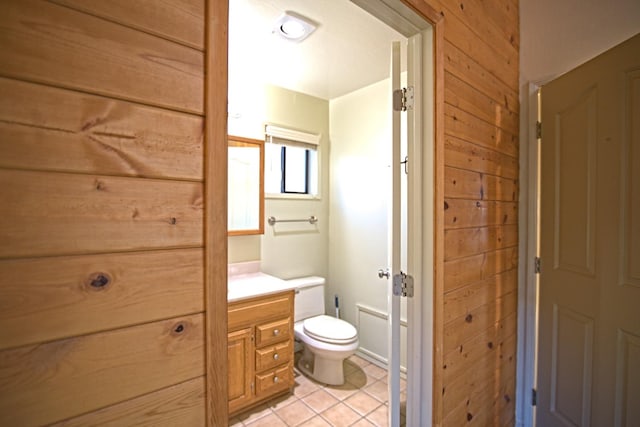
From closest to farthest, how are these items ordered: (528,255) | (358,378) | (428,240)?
(428,240) → (528,255) → (358,378)

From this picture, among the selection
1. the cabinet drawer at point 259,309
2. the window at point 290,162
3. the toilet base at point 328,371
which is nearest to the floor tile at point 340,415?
the toilet base at point 328,371

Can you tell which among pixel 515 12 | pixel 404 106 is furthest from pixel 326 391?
pixel 515 12

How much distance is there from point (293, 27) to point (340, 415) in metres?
2.61

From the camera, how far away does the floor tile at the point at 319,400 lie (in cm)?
200

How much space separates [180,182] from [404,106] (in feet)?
3.27

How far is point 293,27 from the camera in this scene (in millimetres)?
1744

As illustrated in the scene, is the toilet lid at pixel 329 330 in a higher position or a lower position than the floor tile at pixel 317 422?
higher

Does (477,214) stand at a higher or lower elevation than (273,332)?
higher

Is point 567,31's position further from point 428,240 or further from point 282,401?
point 282,401

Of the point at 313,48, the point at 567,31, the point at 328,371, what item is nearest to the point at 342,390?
the point at 328,371

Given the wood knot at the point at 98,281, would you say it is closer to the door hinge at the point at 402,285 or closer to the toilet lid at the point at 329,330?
the door hinge at the point at 402,285

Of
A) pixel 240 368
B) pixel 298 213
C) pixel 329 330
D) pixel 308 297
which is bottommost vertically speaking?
pixel 240 368

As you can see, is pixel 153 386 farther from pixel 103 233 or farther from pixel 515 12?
pixel 515 12

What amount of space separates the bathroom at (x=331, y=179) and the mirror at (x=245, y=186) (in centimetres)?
5
